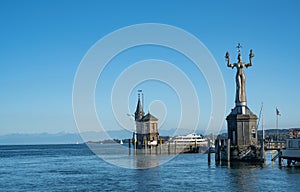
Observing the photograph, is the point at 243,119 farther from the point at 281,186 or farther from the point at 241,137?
the point at 281,186

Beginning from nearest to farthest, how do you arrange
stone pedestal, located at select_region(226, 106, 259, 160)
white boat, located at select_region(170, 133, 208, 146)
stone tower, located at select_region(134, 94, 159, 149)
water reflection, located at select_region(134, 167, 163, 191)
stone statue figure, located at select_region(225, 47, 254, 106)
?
water reflection, located at select_region(134, 167, 163, 191) → stone pedestal, located at select_region(226, 106, 259, 160) → stone statue figure, located at select_region(225, 47, 254, 106) → stone tower, located at select_region(134, 94, 159, 149) → white boat, located at select_region(170, 133, 208, 146)

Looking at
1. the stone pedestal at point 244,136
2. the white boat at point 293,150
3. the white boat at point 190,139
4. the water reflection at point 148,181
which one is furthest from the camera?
the white boat at point 190,139

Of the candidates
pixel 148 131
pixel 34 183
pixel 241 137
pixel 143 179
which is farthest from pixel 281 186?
pixel 148 131

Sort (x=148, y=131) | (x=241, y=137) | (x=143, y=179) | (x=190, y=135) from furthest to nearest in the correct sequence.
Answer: (x=190, y=135)
(x=148, y=131)
(x=241, y=137)
(x=143, y=179)

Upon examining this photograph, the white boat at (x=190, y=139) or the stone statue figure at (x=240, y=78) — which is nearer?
the stone statue figure at (x=240, y=78)

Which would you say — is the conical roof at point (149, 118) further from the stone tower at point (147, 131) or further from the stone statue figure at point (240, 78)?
the stone statue figure at point (240, 78)

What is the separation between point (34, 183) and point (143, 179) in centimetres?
1031

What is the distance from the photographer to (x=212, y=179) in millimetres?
43938

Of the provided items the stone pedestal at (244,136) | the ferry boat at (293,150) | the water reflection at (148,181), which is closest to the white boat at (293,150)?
the ferry boat at (293,150)

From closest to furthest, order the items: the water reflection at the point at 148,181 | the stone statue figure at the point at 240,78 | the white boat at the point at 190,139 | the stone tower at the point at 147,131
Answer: the water reflection at the point at 148,181 < the stone statue figure at the point at 240,78 < the stone tower at the point at 147,131 < the white boat at the point at 190,139

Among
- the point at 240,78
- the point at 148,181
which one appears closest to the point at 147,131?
the point at 240,78

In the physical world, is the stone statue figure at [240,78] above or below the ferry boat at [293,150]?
above

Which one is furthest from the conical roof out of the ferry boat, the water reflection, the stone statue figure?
the ferry boat

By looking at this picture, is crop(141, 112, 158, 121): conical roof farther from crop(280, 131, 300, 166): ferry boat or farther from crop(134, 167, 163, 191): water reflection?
crop(280, 131, 300, 166): ferry boat
